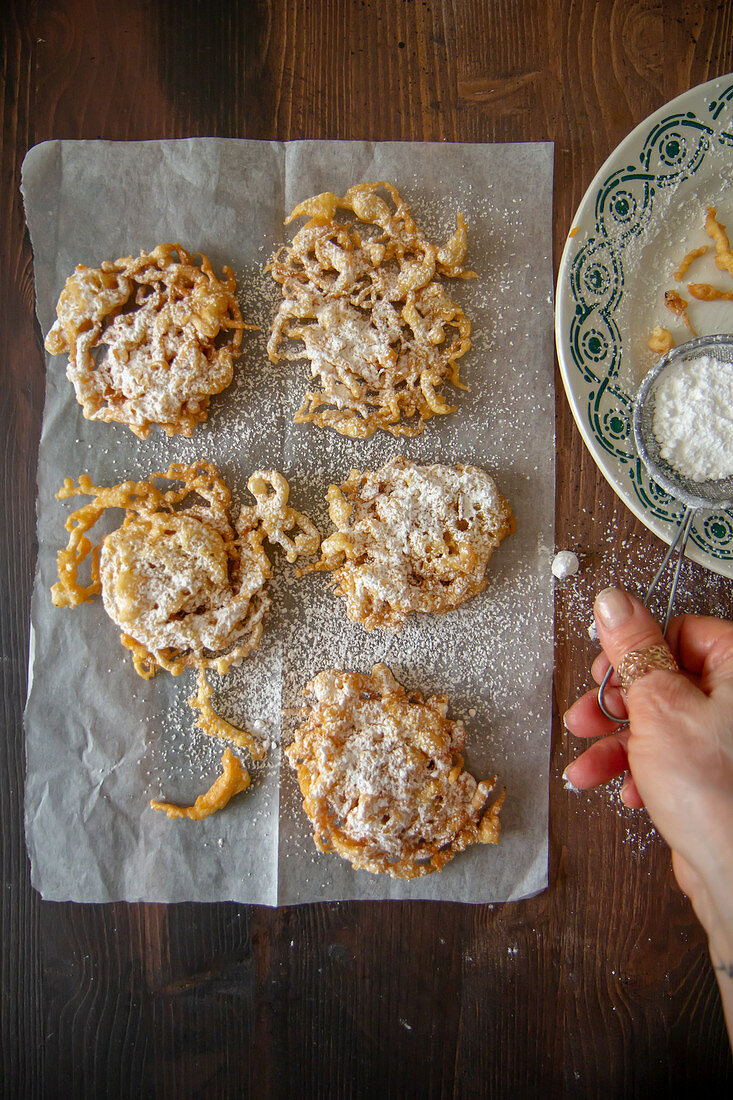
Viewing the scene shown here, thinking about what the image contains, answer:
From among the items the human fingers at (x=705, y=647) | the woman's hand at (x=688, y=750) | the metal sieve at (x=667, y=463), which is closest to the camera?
the woman's hand at (x=688, y=750)

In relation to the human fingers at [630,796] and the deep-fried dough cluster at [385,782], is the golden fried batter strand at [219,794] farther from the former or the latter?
the human fingers at [630,796]

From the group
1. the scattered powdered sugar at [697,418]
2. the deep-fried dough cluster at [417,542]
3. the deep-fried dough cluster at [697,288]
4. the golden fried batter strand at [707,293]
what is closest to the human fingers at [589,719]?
the deep-fried dough cluster at [417,542]

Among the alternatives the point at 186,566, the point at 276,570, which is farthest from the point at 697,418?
the point at 186,566

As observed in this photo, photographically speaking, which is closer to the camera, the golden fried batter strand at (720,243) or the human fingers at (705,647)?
the human fingers at (705,647)

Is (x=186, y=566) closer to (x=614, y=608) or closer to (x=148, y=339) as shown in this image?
(x=148, y=339)

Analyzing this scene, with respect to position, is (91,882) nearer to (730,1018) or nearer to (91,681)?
(91,681)

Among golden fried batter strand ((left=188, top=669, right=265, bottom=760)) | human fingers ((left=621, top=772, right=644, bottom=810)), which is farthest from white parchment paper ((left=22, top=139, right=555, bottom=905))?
human fingers ((left=621, top=772, right=644, bottom=810))
